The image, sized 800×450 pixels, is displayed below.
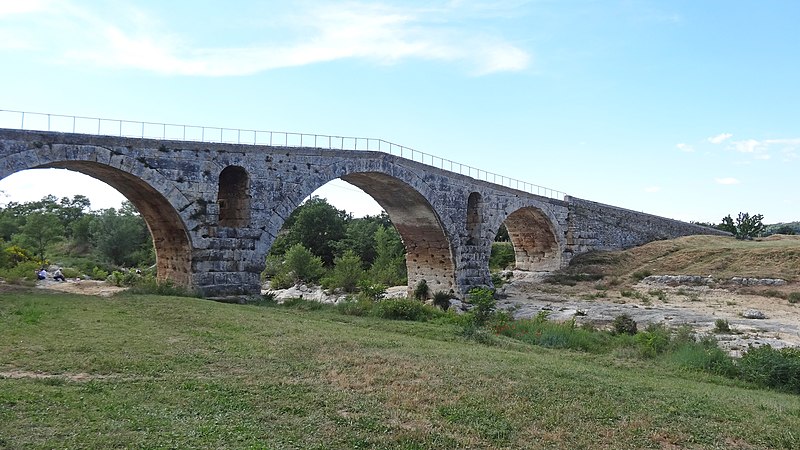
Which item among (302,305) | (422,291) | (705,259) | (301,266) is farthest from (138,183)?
(705,259)

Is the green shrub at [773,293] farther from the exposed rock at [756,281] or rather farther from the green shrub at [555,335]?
the green shrub at [555,335]

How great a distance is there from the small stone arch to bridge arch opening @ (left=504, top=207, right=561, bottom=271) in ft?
71.2

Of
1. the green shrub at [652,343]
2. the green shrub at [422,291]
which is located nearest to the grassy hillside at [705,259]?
the green shrub at [422,291]

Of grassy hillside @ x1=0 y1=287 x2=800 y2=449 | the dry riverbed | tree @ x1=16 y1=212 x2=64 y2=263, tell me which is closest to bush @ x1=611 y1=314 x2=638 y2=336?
the dry riverbed

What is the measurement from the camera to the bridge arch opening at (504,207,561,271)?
130 ft

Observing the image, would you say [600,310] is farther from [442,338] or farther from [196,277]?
[196,277]

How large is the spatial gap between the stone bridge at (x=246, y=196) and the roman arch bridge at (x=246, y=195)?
0.12ft

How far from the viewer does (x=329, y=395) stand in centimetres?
796

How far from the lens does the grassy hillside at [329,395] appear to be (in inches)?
250

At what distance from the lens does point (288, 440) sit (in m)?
6.16

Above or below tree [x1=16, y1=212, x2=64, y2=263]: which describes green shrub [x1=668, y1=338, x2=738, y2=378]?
below

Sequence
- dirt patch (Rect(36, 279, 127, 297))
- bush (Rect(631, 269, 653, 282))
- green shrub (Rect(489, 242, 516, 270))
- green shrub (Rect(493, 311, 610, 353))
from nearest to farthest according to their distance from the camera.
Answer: green shrub (Rect(493, 311, 610, 353)) → dirt patch (Rect(36, 279, 127, 297)) → bush (Rect(631, 269, 653, 282)) → green shrub (Rect(489, 242, 516, 270))

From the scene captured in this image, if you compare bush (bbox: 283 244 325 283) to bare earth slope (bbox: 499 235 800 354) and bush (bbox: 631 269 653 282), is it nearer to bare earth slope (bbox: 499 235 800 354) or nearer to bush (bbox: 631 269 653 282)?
bare earth slope (bbox: 499 235 800 354)

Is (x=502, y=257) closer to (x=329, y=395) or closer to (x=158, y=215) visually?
(x=158, y=215)
